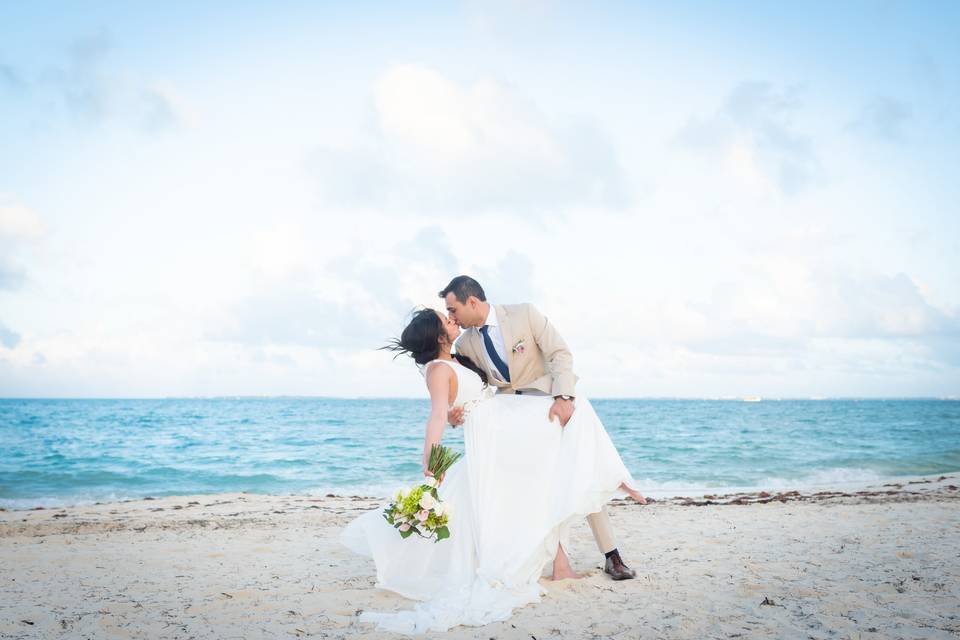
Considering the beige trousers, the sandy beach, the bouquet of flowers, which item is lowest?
the sandy beach

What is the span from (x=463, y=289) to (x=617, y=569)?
107 inches

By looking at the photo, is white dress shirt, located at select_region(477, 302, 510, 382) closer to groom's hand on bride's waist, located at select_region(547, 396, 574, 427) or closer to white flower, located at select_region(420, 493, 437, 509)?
groom's hand on bride's waist, located at select_region(547, 396, 574, 427)

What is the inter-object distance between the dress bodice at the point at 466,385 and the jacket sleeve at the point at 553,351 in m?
0.59

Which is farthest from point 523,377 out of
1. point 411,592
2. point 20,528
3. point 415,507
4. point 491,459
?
point 20,528

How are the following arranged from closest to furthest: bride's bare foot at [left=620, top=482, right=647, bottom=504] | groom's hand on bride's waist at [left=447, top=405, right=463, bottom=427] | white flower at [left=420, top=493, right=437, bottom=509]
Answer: white flower at [left=420, top=493, right=437, bottom=509]
bride's bare foot at [left=620, top=482, right=647, bottom=504]
groom's hand on bride's waist at [left=447, top=405, right=463, bottom=427]

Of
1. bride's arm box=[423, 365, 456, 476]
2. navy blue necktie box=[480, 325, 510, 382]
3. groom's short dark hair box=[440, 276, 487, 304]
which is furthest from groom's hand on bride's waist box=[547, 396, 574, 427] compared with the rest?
groom's short dark hair box=[440, 276, 487, 304]

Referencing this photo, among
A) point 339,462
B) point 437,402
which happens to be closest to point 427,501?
point 437,402

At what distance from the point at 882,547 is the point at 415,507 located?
4.76 m

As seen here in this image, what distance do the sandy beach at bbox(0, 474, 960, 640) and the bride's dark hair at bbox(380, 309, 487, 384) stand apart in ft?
6.37

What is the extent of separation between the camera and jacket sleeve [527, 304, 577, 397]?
5141mm

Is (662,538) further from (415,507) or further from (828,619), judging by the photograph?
(415,507)

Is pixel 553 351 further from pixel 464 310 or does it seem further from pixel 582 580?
pixel 582 580

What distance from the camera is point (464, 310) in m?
5.07

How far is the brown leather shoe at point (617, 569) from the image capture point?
211 inches
